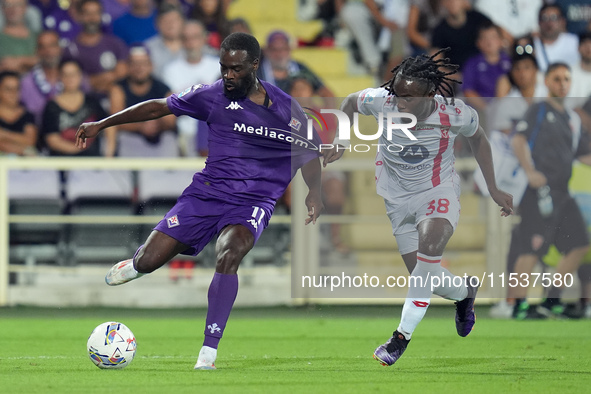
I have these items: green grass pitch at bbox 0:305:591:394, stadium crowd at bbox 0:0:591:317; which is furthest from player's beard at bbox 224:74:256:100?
stadium crowd at bbox 0:0:591:317

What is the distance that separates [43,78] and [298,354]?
5945 millimetres

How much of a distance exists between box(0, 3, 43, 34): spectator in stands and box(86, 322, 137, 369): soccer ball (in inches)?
286

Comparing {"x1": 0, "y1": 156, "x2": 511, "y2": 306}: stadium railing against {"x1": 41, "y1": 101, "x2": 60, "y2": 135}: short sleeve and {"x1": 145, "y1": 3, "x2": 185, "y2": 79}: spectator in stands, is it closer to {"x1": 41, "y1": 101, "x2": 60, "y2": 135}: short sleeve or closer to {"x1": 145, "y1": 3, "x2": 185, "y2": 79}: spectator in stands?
{"x1": 41, "y1": 101, "x2": 60, "y2": 135}: short sleeve

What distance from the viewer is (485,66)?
12.4m

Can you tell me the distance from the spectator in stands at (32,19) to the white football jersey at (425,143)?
273 inches

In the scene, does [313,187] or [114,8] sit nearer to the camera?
[313,187]

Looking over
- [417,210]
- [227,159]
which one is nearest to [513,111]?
[417,210]

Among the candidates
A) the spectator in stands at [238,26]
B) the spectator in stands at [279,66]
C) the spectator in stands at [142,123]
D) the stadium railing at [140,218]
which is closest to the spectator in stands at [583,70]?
the stadium railing at [140,218]

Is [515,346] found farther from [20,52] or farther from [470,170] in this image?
[20,52]

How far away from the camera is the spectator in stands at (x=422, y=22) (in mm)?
13008

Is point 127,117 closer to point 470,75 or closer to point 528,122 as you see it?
point 528,122

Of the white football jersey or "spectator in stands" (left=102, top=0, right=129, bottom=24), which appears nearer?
the white football jersey

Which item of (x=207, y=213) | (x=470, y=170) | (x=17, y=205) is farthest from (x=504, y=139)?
(x=17, y=205)

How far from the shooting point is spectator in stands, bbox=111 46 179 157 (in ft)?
37.7
